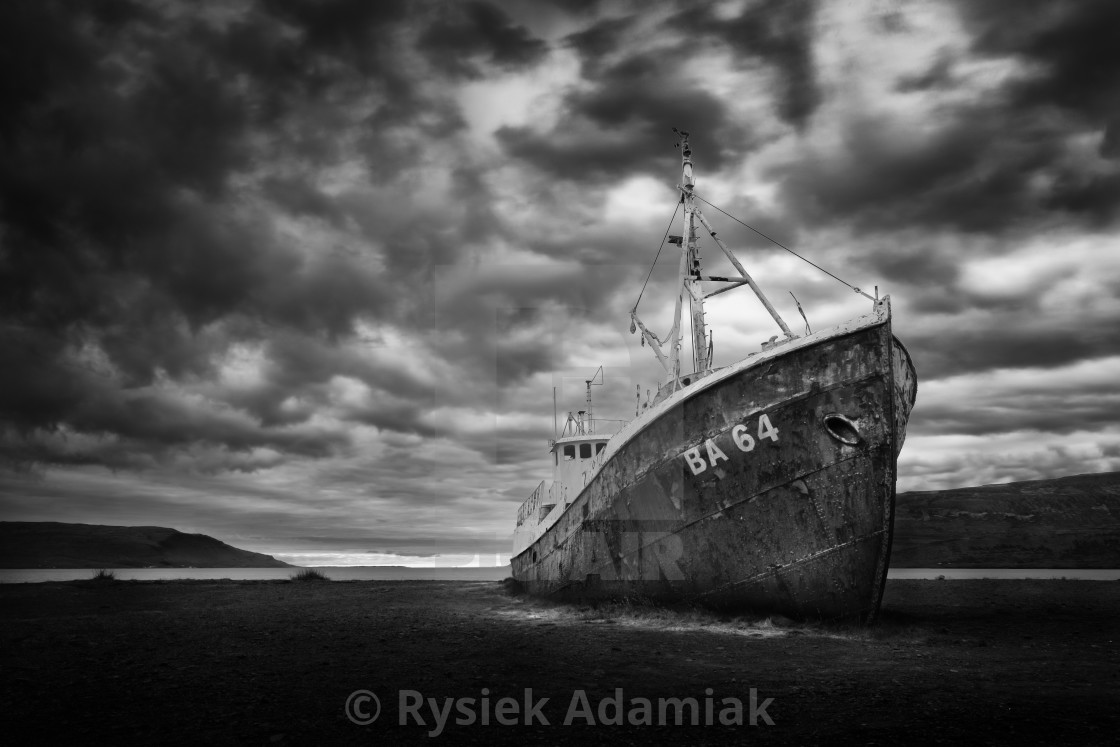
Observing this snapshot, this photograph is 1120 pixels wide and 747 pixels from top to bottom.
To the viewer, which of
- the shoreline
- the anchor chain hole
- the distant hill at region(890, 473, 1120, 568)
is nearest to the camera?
the shoreline

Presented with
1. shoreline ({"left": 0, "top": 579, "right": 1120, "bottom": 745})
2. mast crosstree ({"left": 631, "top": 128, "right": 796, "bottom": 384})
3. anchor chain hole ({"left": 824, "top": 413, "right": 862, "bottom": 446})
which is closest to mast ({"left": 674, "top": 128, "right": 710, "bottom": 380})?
mast crosstree ({"left": 631, "top": 128, "right": 796, "bottom": 384})

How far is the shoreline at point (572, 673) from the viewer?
4.77 meters

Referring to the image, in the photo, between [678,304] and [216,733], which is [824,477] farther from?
[216,733]

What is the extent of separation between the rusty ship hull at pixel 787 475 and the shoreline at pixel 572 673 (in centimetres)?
62

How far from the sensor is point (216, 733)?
15.5 feet

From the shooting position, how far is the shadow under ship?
971cm

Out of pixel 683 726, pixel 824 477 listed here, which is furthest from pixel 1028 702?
pixel 824 477

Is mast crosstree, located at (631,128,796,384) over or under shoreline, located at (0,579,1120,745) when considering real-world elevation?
over

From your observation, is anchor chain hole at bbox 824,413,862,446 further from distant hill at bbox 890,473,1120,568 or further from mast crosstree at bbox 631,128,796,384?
distant hill at bbox 890,473,1120,568

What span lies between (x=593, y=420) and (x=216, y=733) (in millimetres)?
16068

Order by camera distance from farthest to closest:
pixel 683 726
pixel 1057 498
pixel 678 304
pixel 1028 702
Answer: pixel 1057 498, pixel 678 304, pixel 1028 702, pixel 683 726

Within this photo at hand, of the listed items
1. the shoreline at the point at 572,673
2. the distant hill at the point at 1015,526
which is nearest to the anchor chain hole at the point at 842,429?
the shoreline at the point at 572,673

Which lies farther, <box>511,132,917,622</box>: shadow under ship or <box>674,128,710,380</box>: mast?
<box>674,128,710,380</box>: mast

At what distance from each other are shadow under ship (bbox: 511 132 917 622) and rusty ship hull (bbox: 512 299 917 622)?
0.02 meters
